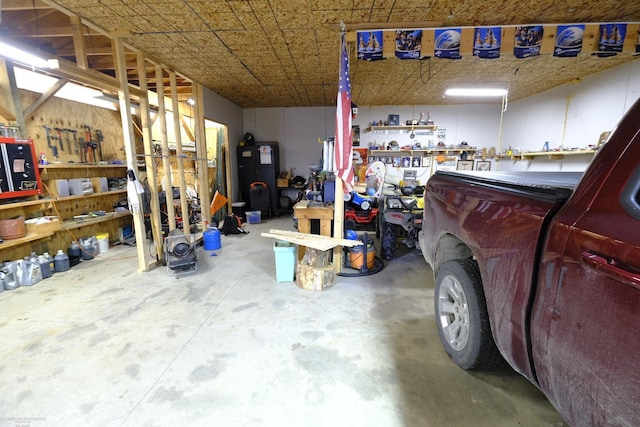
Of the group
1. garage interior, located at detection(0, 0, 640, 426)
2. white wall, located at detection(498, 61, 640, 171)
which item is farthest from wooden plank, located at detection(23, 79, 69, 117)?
white wall, located at detection(498, 61, 640, 171)

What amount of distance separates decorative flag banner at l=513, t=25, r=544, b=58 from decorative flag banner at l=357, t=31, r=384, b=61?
1.53 meters

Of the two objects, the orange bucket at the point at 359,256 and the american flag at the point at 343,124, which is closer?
the american flag at the point at 343,124

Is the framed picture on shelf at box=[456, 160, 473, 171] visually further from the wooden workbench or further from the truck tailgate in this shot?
the truck tailgate

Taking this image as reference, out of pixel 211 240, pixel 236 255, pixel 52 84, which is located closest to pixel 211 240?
pixel 211 240

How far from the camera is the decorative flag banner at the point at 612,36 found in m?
3.08

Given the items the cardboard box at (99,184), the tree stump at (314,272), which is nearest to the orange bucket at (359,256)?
the tree stump at (314,272)

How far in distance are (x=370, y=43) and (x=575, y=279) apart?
127 inches

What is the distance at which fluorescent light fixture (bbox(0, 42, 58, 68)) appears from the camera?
2548mm

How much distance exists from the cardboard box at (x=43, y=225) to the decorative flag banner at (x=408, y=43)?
16.1 feet

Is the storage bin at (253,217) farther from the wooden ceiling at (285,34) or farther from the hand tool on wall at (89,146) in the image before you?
the hand tool on wall at (89,146)

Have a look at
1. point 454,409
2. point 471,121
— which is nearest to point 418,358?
point 454,409

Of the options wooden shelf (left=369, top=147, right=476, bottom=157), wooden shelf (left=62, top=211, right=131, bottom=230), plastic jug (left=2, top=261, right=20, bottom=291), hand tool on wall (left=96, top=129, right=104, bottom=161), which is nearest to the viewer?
plastic jug (left=2, top=261, right=20, bottom=291)

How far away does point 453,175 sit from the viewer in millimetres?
2166

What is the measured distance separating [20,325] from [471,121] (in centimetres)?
880
